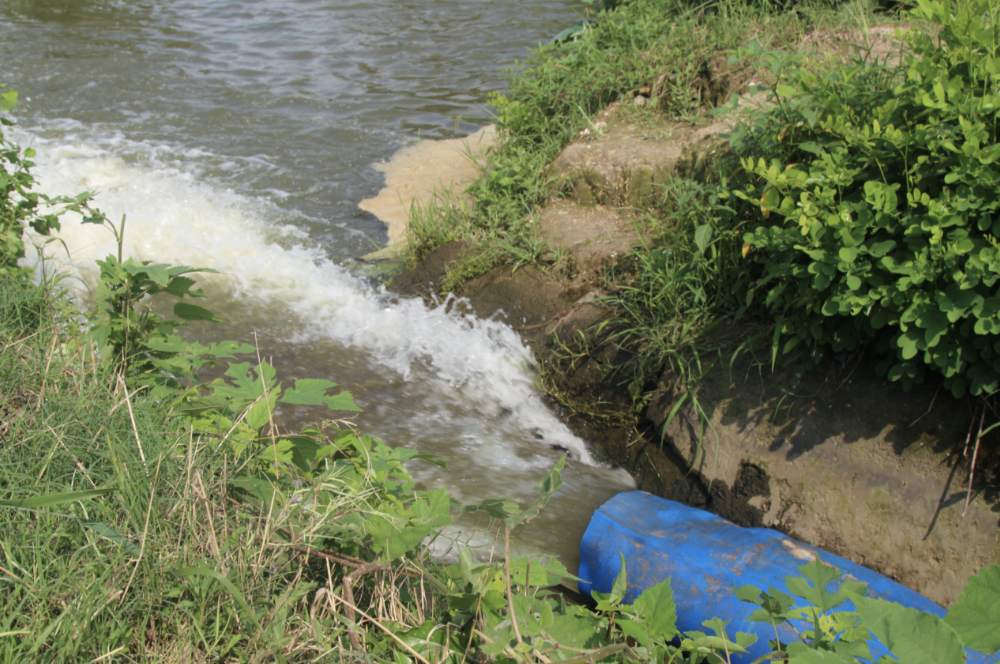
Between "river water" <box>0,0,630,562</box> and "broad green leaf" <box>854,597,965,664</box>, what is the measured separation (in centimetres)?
233

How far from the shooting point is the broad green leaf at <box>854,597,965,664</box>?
1379 mm

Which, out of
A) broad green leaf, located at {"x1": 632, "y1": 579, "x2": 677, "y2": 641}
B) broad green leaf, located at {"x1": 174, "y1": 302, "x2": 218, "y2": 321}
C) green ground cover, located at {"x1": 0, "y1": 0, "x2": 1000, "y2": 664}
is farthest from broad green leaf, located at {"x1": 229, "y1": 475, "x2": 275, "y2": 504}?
broad green leaf, located at {"x1": 632, "y1": 579, "x2": 677, "y2": 641}

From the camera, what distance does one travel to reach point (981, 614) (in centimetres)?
144

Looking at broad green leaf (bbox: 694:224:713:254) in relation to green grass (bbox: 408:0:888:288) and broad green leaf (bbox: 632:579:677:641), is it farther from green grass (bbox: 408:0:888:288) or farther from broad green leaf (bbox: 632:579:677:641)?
broad green leaf (bbox: 632:579:677:641)

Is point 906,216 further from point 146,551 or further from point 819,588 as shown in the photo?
point 146,551

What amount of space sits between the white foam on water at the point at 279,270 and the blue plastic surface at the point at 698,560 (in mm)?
733

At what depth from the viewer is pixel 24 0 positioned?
10789 millimetres

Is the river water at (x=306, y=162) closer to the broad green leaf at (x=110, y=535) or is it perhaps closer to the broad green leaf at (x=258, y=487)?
the broad green leaf at (x=258, y=487)

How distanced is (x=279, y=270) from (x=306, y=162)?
1.69m

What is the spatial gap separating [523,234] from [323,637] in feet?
11.1

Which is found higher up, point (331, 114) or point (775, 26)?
point (775, 26)

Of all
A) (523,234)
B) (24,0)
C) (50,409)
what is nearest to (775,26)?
(523,234)

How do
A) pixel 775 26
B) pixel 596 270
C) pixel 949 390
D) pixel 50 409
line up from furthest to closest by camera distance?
pixel 775 26
pixel 596 270
pixel 949 390
pixel 50 409

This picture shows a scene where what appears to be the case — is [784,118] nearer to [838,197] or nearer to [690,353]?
[838,197]
